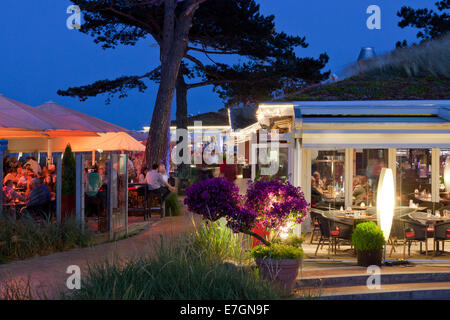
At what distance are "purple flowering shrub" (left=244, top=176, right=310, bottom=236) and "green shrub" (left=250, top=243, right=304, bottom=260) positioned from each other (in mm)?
367

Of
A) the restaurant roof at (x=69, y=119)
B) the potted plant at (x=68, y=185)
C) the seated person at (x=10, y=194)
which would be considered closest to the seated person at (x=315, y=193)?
the potted plant at (x=68, y=185)

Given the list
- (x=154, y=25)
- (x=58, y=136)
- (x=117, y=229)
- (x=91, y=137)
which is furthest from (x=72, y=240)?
(x=154, y=25)

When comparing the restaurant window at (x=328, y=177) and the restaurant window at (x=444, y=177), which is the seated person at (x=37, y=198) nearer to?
the restaurant window at (x=328, y=177)

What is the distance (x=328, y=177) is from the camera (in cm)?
1163

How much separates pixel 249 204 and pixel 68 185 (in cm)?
437

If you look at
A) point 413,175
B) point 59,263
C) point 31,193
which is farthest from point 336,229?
point 31,193

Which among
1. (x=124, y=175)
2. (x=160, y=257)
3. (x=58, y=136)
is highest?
(x=58, y=136)

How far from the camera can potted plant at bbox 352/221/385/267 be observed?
26.3ft

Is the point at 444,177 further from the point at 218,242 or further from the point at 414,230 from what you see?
the point at 218,242

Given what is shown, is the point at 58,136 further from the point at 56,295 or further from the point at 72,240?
the point at 56,295

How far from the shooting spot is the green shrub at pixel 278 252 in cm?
676

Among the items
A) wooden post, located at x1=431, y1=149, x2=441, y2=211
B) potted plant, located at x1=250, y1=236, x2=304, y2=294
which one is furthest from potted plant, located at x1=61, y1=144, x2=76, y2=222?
wooden post, located at x1=431, y1=149, x2=441, y2=211
